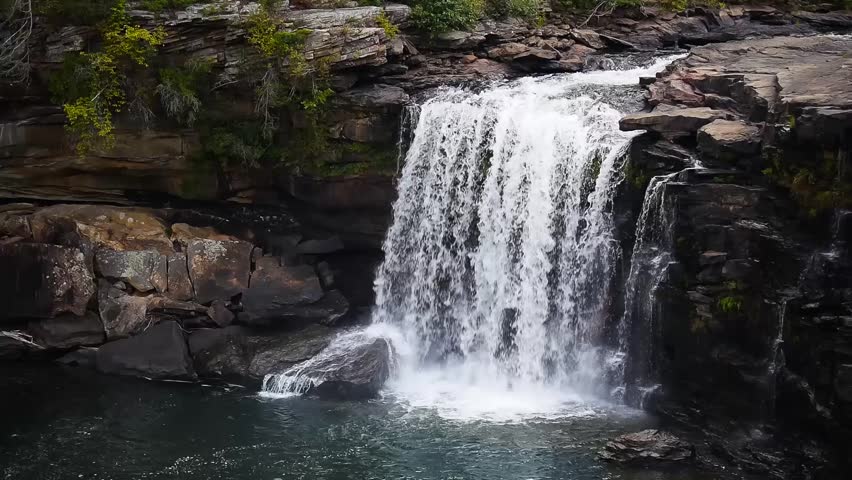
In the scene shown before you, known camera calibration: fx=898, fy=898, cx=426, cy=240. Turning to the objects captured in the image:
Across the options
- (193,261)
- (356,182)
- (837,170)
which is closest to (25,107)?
(193,261)

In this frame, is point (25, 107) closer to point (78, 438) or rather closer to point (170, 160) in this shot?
point (170, 160)

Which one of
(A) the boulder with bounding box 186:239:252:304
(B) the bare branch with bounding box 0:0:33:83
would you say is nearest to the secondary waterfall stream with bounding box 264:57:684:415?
(A) the boulder with bounding box 186:239:252:304

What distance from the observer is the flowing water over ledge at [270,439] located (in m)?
15.7

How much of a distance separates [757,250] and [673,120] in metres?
3.19

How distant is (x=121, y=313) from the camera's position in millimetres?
21109

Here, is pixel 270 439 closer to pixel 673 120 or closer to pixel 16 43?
pixel 673 120

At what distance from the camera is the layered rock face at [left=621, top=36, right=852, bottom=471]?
14852 millimetres

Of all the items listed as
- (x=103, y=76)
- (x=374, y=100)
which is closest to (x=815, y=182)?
(x=374, y=100)

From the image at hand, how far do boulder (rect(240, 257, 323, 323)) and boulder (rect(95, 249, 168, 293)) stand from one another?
→ 2.29 metres

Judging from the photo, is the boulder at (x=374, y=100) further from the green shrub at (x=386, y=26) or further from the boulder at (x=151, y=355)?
the boulder at (x=151, y=355)

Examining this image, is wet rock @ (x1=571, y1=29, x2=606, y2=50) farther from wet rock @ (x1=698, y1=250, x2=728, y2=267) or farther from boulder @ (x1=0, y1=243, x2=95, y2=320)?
boulder @ (x1=0, y1=243, x2=95, y2=320)

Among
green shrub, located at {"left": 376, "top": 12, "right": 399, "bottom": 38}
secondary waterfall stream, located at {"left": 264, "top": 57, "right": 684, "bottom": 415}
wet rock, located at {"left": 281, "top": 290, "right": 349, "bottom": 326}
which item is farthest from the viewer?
green shrub, located at {"left": 376, "top": 12, "right": 399, "bottom": 38}

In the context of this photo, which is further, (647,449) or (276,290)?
(276,290)

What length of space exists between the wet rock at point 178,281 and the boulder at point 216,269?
14 cm
